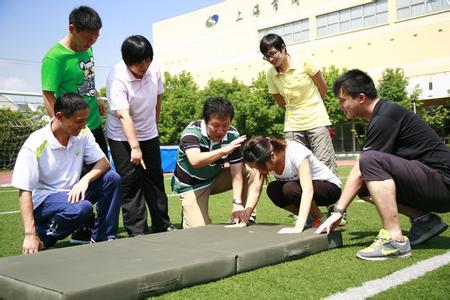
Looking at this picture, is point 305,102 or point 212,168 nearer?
point 212,168

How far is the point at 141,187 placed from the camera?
13.8 ft

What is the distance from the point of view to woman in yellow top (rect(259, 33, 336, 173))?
4.59 m

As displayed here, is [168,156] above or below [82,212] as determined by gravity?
below

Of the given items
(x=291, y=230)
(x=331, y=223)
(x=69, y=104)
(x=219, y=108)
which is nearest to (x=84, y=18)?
(x=69, y=104)

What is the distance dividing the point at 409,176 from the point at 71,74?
9.10 ft

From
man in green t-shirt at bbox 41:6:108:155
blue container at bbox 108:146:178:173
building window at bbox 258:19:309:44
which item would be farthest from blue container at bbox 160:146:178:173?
building window at bbox 258:19:309:44

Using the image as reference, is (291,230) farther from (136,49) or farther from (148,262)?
(136,49)

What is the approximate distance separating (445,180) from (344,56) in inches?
1228

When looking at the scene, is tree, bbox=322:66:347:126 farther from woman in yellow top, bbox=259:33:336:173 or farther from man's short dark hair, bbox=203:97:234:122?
man's short dark hair, bbox=203:97:234:122

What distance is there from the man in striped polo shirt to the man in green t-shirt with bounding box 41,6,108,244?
0.82 m

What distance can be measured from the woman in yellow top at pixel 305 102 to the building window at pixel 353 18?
94.1 ft

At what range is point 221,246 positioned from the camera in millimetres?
2779

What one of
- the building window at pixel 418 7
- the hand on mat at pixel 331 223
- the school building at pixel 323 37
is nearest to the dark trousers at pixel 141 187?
the hand on mat at pixel 331 223

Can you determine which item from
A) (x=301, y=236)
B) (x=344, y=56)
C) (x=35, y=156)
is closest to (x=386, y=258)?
(x=301, y=236)
